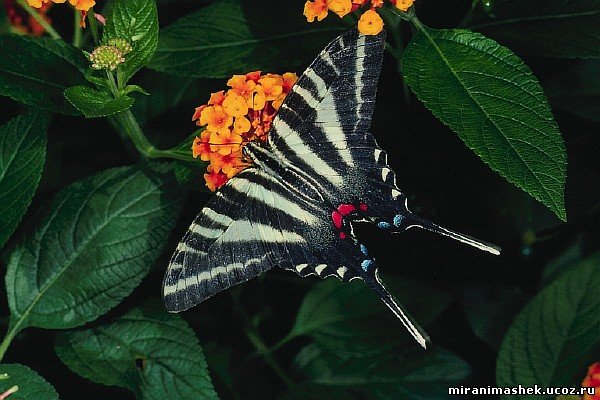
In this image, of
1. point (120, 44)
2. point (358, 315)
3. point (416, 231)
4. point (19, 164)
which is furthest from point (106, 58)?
point (358, 315)

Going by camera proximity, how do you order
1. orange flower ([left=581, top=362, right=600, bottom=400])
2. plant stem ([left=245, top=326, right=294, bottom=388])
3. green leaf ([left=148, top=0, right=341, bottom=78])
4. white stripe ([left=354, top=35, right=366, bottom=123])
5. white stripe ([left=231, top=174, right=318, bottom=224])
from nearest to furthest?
white stripe ([left=354, top=35, right=366, bottom=123]), white stripe ([left=231, top=174, right=318, bottom=224]), orange flower ([left=581, top=362, right=600, bottom=400]), green leaf ([left=148, top=0, right=341, bottom=78]), plant stem ([left=245, top=326, right=294, bottom=388])

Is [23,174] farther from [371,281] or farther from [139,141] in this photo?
[371,281]

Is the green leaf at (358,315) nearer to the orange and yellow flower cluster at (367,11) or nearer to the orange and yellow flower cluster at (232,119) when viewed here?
the orange and yellow flower cluster at (232,119)

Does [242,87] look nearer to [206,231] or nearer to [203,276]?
[206,231]

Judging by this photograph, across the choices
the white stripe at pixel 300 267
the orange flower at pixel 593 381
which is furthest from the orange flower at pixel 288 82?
the orange flower at pixel 593 381

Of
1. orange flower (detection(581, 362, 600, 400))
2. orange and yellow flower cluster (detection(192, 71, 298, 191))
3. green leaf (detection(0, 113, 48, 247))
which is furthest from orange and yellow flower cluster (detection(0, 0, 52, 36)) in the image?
orange flower (detection(581, 362, 600, 400))

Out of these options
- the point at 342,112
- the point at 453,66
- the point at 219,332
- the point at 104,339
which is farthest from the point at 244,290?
the point at 453,66

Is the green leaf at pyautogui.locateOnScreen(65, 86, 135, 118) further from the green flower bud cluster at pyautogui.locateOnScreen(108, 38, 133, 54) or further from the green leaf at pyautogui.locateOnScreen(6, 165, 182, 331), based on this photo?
the green leaf at pyautogui.locateOnScreen(6, 165, 182, 331)
